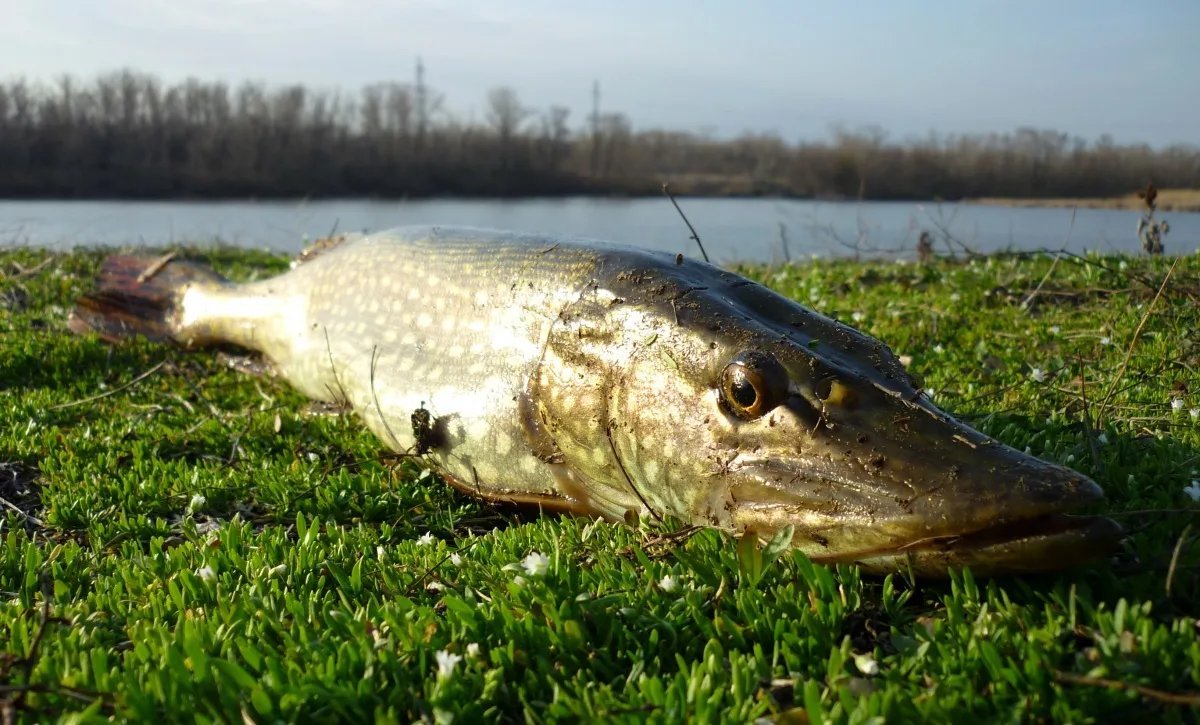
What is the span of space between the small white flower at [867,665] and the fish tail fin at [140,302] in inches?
189

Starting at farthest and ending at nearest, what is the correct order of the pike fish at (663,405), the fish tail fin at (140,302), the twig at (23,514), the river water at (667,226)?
the river water at (667,226)
the fish tail fin at (140,302)
the twig at (23,514)
the pike fish at (663,405)

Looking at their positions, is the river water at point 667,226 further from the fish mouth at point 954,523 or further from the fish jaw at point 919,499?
the fish mouth at point 954,523

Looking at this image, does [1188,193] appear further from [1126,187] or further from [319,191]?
[319,191]

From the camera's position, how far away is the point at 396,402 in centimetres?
356

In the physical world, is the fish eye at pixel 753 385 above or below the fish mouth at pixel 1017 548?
above

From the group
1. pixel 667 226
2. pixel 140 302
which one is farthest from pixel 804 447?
pixel 667 226

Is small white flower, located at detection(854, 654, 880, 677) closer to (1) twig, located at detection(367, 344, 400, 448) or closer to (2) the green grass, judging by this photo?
(2) the green grass

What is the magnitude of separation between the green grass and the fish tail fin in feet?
5.32

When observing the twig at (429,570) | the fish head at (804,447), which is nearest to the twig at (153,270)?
the fish head at (804,447)

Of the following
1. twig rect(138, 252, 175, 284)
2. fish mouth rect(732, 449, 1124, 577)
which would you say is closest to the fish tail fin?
twig rect(138, 252, 175, 284)

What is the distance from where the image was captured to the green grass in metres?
1.62

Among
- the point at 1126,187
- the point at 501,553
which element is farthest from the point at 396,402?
the point at 1126,187

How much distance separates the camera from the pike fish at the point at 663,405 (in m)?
1.87

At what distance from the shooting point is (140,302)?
557 centimetres
